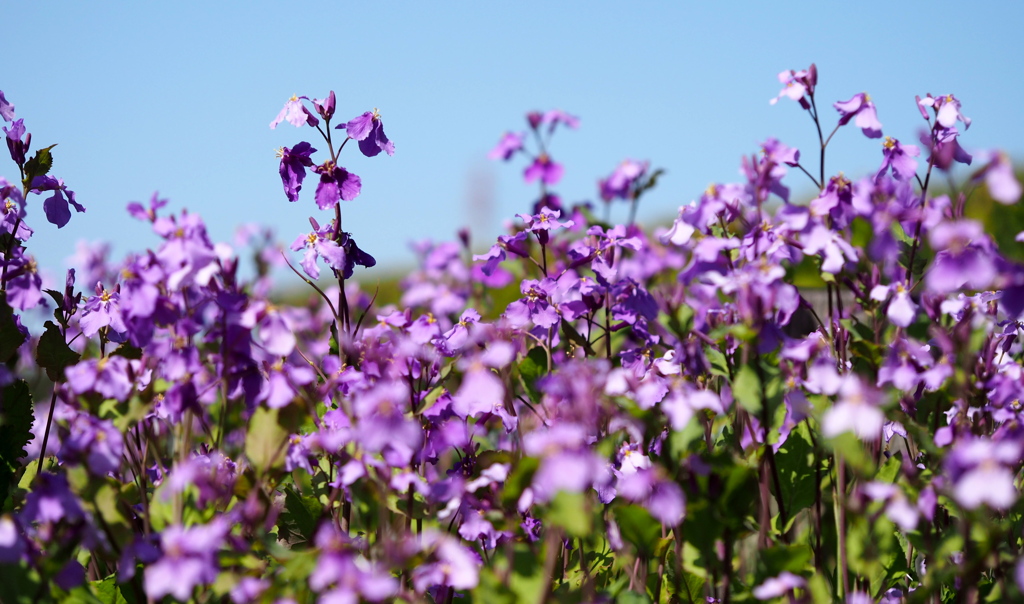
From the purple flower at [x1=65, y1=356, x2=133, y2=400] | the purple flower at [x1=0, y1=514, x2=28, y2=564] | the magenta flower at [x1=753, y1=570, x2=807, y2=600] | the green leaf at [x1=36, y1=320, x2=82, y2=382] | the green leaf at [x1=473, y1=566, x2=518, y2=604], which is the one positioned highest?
the green leaf at [x1=36, y1=320, x2=82, y2=382]

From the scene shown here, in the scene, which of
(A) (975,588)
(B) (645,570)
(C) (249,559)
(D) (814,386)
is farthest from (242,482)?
(A) (975,588)

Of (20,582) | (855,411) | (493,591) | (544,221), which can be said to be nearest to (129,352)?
(20,582)

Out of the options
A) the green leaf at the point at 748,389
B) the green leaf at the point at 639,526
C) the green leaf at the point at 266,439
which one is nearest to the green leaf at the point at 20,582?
the green leaf at the point at 266,439

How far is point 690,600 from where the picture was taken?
2143mm

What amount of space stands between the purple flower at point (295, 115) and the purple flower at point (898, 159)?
163 centimetres

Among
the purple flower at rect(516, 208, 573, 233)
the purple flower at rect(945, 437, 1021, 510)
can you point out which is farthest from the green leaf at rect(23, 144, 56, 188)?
the purple flower at rect(945, 437, 1021, 510)

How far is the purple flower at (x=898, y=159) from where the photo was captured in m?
2.20

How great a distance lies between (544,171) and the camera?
324 cm

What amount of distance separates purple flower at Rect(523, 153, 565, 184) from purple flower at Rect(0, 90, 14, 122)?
174 cm

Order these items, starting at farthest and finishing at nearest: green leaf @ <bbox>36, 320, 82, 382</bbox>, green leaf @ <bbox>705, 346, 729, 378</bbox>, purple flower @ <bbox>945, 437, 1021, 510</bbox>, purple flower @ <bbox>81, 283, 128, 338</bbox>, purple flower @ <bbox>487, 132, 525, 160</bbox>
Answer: purple flower @ <bbox>487, 132, 525, 160</bbox> < green leaf @ <bbox>36, 320, 82, 382</bbox> < purple flower @ <bbox>81, 283, 128, 338</bbox> < green leaf @ <bbox>705, 346, 729, 378</bbox> < purple flower @ <bbox>945, 437, 1021, 510</bbox>

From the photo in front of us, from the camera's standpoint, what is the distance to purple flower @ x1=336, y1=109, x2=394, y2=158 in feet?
8.48

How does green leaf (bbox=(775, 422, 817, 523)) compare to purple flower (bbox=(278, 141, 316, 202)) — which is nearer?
green leaf (bbox=(775, 422, 817, 523))

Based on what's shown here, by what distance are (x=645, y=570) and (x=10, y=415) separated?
2.07 m

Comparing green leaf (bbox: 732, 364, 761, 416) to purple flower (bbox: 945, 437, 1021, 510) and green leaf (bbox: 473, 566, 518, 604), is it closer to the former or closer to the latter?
purple flower (bbox: 945, 437, 1021, 510)
